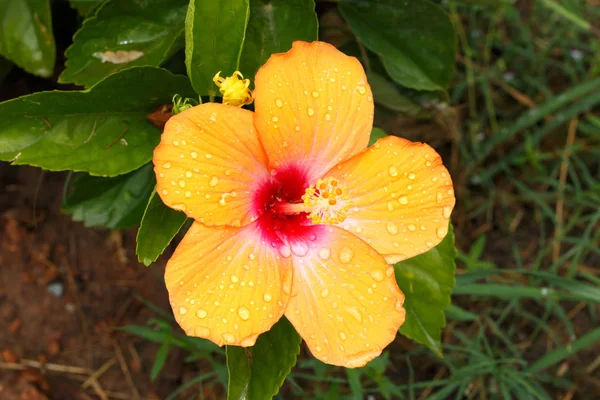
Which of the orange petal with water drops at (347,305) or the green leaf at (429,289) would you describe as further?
the green leaf at (429,289)

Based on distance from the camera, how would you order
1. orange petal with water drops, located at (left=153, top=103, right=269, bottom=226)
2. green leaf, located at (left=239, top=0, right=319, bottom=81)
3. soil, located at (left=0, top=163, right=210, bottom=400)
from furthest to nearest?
soil, located at (left=0, top=163, right=210, bottom=400) → green leaf, located at (left=239, top=0, right=319, bottom=81) → orange petal with water drops, located at (left=153, top=103, right=269, bottom=226)

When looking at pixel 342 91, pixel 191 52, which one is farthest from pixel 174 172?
pixel 342 91

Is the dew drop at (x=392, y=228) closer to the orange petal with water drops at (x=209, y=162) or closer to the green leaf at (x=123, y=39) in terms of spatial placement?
the orange petal with water drops at (x=209, y=162)

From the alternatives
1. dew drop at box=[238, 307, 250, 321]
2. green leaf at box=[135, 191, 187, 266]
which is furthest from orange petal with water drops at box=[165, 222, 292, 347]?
green leaf at box=[135, 191, 187, 266]

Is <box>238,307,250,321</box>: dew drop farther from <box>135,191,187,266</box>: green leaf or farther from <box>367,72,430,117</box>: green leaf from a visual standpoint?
<box>367,72,430,117</box>: green leaf

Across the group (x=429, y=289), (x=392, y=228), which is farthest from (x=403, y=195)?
(x=429, y=289)

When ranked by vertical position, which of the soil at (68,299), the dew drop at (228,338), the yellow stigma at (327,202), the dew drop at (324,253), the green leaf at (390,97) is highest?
the yellow stigma at (327,202)

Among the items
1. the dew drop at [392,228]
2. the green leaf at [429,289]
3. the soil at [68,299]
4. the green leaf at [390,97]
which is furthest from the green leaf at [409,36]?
the soil at [68,299]

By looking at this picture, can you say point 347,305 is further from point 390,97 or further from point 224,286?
point 390,97

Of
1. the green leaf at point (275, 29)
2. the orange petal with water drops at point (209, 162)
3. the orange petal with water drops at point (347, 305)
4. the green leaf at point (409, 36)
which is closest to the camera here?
the orange petal with water drops at point (209, 162)
